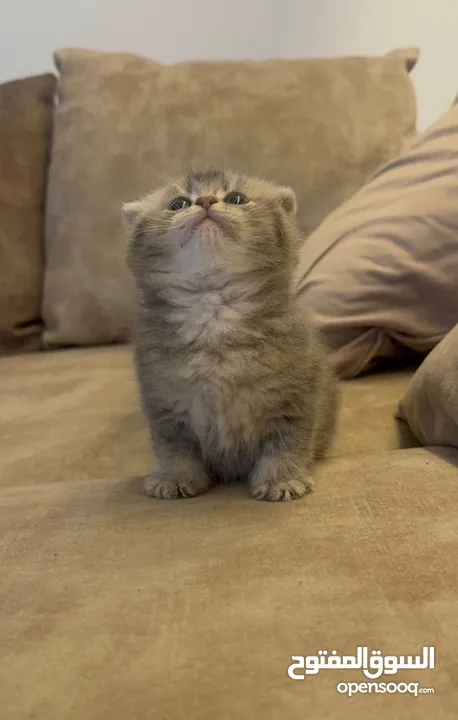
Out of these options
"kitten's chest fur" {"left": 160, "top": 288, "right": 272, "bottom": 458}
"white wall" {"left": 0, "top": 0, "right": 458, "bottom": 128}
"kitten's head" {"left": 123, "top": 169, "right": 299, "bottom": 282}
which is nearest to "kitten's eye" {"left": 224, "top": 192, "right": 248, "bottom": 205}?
"kitten's head" {"left": 123, "top": 169, "right": 299, "bottom": 282}

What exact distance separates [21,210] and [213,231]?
3.58ft

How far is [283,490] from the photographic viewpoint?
0.89 meters

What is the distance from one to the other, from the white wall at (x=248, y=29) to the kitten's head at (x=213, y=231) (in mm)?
1457

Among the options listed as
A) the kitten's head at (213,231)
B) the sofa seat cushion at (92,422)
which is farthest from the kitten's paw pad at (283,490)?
the kitten's head at (213,231)

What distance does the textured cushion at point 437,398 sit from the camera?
0.96 m

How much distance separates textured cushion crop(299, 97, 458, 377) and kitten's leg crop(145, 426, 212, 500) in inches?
18.6

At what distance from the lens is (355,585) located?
64cm

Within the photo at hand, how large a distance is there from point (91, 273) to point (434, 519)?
1.23 m

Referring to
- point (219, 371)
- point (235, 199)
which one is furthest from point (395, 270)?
point (219, 371)

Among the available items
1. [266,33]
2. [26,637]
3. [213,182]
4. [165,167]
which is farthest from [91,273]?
[26,637]

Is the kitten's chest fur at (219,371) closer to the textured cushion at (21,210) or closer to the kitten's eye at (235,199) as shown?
the kitten's eye at (235,199)

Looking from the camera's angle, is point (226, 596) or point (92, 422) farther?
point (92, 422)

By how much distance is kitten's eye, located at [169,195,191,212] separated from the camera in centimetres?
103

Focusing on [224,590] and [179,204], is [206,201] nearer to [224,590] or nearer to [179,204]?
[179,204]
